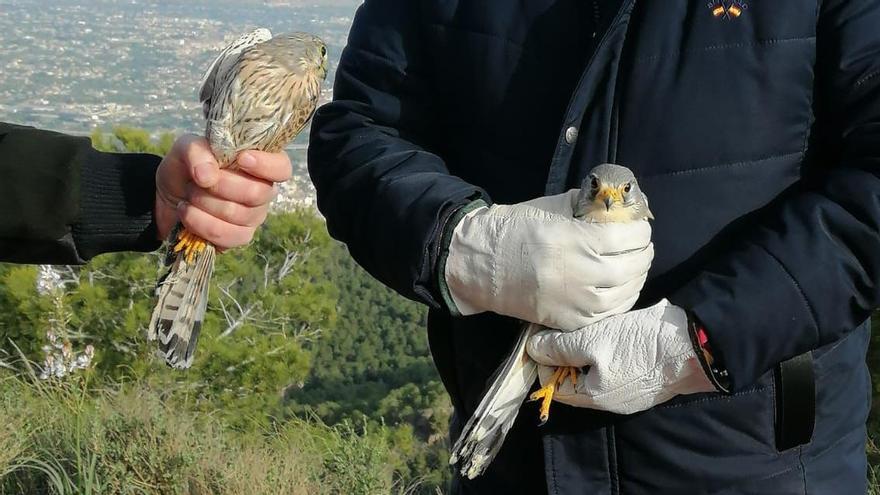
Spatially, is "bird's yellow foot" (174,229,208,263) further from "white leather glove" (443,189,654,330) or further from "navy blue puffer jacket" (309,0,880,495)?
"white leather glove" (443,189,654,330)

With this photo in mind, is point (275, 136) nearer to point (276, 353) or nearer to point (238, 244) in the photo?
point (238, 244)

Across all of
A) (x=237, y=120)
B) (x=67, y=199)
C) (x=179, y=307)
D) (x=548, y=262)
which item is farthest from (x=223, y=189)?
(x=548, y=262)

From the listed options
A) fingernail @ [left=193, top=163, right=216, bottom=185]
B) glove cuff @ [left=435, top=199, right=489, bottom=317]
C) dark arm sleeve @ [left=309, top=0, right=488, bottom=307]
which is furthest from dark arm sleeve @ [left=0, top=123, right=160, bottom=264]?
glove cuff @ [left=435, top=199, right=489, bottom=317]

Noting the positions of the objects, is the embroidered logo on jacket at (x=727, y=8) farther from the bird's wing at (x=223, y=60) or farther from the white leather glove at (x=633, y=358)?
the bird's wing at (x=223, y=60)

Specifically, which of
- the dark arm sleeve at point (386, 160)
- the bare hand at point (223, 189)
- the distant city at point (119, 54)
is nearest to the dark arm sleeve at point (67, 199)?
the bare hand at point (223, 189)

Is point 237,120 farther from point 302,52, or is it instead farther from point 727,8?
point 727,8

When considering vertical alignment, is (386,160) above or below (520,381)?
above

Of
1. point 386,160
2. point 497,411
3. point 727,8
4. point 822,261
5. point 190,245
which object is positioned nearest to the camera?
point 822,261
